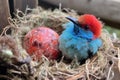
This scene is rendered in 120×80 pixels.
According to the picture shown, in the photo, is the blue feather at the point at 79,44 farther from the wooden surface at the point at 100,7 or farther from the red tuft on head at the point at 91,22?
the wooden surface at the point at 100,7

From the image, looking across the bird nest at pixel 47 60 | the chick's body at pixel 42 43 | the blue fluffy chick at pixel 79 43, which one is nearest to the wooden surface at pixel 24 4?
the bird nest at pixel 47 60

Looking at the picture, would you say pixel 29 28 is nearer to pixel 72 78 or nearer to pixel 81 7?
pixel 81 7

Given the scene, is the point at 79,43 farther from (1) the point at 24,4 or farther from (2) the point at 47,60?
(1) the point at 24,4

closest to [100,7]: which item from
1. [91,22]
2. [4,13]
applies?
[91,22]

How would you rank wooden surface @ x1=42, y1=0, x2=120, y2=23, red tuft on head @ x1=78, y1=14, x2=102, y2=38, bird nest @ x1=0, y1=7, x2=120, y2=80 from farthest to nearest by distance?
1. wooden surface @ x1=42, y1=0, x2=120, y2=23
2. red tuft on head @ x1=78, y1=14, x2=102, y2=38
3. bird nest @ x1=0, y1=7, x2=120, y2=80

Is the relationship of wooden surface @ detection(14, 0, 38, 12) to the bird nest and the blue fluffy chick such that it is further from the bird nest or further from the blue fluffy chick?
the blue fluffy chick

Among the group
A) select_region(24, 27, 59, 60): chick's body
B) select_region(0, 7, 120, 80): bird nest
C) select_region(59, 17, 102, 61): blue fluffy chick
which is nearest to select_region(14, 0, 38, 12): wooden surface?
select_region(0, 7, 120, 80): bird nest

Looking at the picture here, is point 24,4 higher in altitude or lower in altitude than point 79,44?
higher
